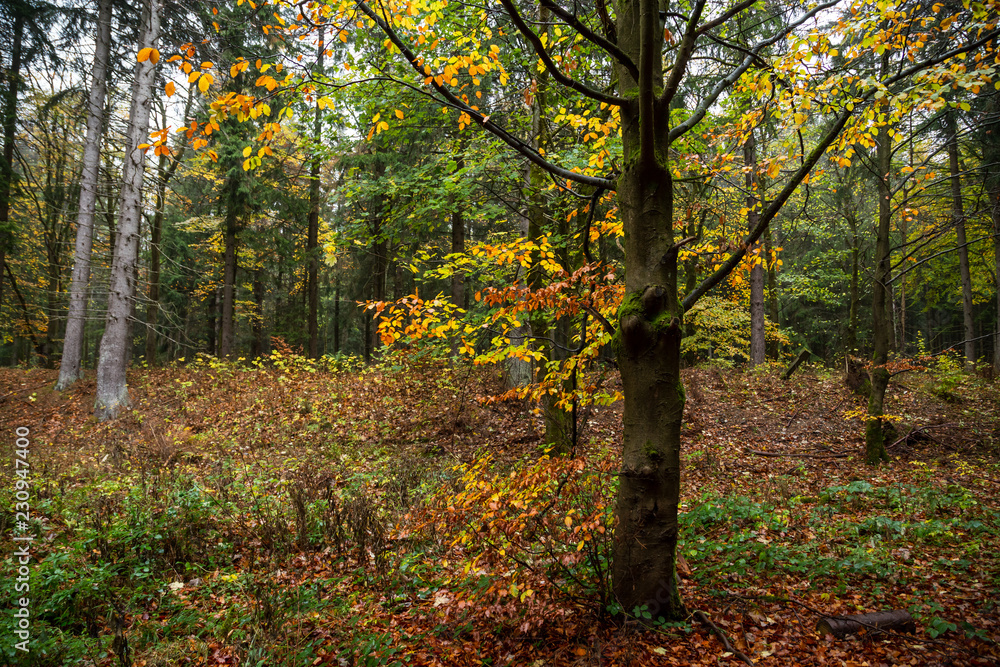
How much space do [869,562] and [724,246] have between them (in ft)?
10.8

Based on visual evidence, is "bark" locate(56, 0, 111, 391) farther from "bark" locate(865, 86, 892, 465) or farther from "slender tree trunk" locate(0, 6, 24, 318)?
"bark" locate(865, 86, 892, 465)

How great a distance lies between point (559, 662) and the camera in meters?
3.21

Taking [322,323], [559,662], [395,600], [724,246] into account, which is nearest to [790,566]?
[559,662]

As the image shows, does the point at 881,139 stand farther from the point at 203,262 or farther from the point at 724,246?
the point at 203,262

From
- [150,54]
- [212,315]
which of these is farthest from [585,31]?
[212,315]

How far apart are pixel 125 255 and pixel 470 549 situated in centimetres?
1134

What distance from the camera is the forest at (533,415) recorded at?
129 inches

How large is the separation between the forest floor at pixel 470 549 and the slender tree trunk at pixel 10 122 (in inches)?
284

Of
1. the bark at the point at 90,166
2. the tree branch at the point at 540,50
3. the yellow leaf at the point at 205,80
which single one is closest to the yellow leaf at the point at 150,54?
the yellow leaf at the point at 205,80

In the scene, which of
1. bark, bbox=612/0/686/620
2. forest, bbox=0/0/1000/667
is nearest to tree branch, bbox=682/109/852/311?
forest, bbox=0/0/1000/667

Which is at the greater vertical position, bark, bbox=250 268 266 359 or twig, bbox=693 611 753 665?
bark, bbox=250 268 266 359

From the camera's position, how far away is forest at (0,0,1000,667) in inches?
129

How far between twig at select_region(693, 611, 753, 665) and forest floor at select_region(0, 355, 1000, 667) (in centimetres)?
3

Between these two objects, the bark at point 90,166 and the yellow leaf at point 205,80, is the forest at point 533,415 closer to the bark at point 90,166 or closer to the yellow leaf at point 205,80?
the bark at point 90,166
